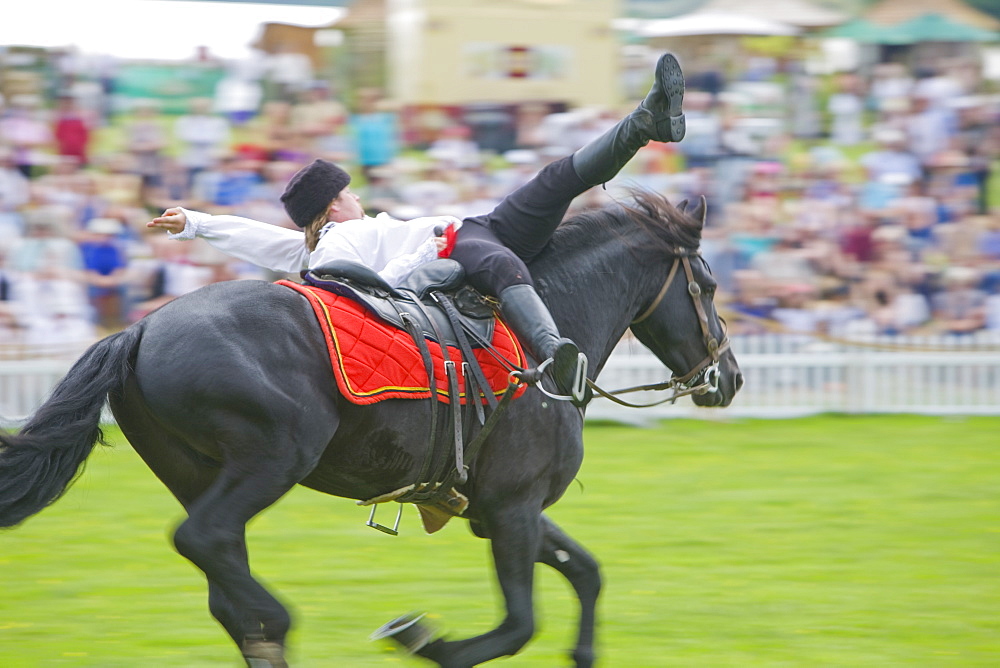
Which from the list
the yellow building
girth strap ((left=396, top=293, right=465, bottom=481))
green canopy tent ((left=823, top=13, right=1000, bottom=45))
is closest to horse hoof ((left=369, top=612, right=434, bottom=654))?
girth strap ((left=396, top=293, right=465, bottom=481))

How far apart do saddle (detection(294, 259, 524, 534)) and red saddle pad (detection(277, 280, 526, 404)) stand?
21 millimetres

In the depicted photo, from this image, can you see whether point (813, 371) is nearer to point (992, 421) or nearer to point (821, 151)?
point (992, 421)

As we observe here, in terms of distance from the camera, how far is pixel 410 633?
450cm

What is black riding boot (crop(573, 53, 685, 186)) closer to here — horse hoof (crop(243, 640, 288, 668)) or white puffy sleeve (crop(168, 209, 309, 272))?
white puffy sleeve (crop(168, 209, 309, 272))

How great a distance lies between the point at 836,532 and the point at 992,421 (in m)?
4.43

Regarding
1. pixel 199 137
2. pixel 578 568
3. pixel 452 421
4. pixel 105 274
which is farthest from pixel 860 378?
pixel 452 421

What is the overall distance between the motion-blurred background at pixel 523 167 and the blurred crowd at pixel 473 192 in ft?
0.07

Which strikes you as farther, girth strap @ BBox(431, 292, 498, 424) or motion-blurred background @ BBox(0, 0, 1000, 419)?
motion-blurred background @ BBox(0, 0, 1000, 419)

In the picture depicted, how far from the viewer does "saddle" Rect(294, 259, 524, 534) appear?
434cm

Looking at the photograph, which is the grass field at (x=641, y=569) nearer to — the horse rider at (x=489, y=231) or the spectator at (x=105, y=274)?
the spectator at (x=105, y=274)

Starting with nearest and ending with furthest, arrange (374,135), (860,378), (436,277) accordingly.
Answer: (436,277) → (860,378) → (374,135)

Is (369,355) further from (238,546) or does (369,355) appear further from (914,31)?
(914,31)

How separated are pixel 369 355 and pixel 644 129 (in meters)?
1.22

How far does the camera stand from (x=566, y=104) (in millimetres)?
13961
